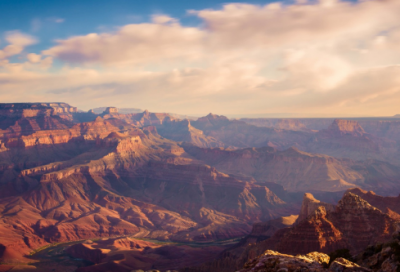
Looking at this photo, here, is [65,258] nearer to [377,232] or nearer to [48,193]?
[48,193]

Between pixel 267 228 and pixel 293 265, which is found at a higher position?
pixel 293 265

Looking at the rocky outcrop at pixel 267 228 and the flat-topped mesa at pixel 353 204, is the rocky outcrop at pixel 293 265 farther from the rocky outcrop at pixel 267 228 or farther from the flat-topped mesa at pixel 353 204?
the rocky outcrop at pixel 267 228

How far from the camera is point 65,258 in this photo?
406ft

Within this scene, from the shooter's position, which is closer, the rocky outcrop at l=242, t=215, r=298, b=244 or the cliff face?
the cliff face

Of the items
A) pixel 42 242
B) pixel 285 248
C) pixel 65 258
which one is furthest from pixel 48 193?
pixel 285 248

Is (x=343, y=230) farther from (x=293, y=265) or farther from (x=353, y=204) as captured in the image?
(x=293, y=265)

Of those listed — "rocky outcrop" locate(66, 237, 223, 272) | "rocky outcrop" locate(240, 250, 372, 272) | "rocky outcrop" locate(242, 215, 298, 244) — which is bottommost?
"rocky outcrop" locate(66, 237, 223, 272)

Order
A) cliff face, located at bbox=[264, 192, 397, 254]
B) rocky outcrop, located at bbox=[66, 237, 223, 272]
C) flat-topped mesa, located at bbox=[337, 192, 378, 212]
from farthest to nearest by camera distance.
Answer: rocky outcrop, located at bbox=[66, 237, 223, 272] → flat-topped mesa, located at bbox=[337, 192, 378, 212] → cliff face, located at bbox=[264, 192, 397, 254]

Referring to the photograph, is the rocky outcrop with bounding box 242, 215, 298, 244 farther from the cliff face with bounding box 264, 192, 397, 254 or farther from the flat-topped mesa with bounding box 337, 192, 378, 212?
the cliff face with bounding box 264, 192, 397, 254

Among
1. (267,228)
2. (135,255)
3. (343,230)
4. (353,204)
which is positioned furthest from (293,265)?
(135,255)

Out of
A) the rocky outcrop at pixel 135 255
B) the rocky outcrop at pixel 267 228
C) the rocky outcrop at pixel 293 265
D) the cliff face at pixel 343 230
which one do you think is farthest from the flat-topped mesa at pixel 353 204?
the rocky outcrop at pixel 135 255

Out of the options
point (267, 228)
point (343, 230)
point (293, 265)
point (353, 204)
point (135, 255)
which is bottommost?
point (135, 255)

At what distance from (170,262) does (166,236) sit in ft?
141

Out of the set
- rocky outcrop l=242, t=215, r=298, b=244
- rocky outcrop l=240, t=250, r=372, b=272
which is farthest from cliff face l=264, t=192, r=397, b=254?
rocky outcrop l=242, t=215, r=298, b=244
